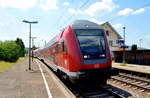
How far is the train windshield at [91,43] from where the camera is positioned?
10.1 metres

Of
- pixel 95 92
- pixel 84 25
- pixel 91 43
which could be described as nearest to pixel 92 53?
pixel 91 43

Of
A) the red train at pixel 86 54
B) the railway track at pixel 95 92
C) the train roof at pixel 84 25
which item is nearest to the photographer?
the railway track at pixel 95 92

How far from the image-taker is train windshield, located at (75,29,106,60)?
10.1m

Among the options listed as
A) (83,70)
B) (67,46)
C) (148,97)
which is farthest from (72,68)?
(148,97)

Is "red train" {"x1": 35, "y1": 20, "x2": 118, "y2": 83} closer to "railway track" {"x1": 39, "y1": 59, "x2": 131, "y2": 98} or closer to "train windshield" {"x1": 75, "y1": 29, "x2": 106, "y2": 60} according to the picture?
"train windshield" {"x1": 75, "y1": 29, "x2": 106, "y2": 60}

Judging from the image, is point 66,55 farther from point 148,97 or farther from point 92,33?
point 148,97

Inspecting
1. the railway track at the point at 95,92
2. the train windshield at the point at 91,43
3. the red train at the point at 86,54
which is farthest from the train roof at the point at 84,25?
the railway track at the point at 95,92

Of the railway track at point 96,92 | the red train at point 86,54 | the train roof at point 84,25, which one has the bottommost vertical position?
the railway track at point 96,92

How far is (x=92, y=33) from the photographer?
10.8 meters

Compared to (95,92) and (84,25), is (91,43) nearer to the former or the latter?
(84,25)

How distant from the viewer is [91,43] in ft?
34.0

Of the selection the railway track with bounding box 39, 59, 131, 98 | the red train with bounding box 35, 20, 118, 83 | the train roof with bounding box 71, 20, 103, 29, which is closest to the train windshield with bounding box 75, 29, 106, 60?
the red train with bounding box 35, 20, 118, 83

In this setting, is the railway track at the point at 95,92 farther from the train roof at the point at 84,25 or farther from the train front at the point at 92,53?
the train roof at the point at 84,25

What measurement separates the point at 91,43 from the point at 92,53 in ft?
1.75
